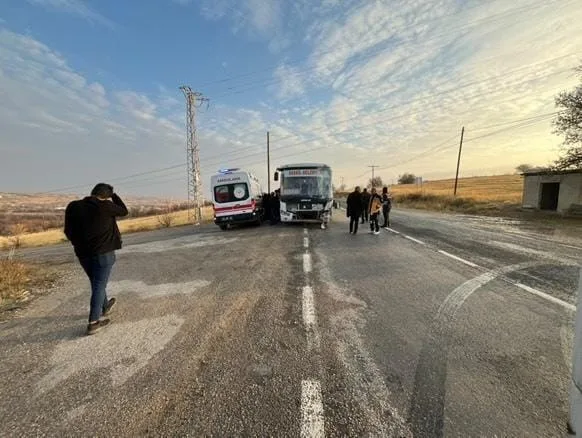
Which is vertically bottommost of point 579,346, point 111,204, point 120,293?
point 120,293

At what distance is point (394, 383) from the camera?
8.84 ft

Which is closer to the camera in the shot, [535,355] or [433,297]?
[535,355]

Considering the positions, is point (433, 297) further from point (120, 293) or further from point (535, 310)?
point (120, 293)

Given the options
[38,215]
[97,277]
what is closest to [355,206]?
[97,277]

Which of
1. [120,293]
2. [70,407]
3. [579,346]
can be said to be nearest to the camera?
[579,346]

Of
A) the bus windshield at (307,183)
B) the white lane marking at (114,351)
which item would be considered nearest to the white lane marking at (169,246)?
the bus windshield at (307,183)

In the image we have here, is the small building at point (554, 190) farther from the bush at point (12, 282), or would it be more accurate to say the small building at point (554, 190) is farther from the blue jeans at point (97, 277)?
the bush at point (12, 282)

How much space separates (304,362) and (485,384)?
1.60 m

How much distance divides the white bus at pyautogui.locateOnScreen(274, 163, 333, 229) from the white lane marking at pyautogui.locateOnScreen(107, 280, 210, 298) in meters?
8.99

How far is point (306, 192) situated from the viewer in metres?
14.8

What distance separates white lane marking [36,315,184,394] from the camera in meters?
2.98

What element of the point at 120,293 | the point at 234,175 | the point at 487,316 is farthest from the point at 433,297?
the point at 234,175

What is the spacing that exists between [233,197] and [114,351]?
1282 centimetres

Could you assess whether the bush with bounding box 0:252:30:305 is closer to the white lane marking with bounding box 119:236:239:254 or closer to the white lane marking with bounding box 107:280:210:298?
the white lane marking with bounding box 107:280:210:298
